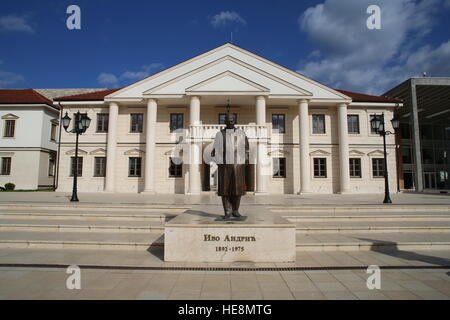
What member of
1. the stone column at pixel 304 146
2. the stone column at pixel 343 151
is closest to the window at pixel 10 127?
the stone column at pixel 304 146

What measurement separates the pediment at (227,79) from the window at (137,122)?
180 cm

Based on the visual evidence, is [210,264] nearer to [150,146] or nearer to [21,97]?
[150,146]

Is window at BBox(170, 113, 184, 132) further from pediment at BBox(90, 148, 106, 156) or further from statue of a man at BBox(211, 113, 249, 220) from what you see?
statue of a man at BBox(211, 113, 249, 220)

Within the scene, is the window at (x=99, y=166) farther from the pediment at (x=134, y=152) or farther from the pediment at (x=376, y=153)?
the pediment at (x=376, y=153)

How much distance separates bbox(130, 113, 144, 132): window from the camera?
79.1 feet

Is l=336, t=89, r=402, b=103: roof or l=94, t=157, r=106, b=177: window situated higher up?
l=336, t=89, r=402, b=103: roof

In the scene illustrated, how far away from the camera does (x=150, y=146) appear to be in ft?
72.3

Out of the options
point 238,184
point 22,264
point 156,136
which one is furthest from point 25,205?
point 156,136

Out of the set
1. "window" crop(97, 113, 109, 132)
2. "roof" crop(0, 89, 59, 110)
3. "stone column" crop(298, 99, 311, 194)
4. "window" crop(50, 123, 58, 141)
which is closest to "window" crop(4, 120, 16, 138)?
"roof" crop(0, 89, 59, 110)

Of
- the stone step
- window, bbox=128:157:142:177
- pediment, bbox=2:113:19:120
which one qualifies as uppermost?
pediment, bbox=2:113:19:120

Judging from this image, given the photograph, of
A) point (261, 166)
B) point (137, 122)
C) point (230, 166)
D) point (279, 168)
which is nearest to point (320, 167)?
point (279, 168)

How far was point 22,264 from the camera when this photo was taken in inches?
211

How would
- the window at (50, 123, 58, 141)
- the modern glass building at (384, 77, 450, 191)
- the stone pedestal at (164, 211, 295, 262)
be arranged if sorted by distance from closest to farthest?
the stone pedestal at (164, 211, 295, 262) → the window at (50, 123, 58, 141) → the modern glass building at (384, 77, 450, 191)

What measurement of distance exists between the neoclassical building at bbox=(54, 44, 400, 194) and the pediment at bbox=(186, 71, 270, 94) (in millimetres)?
109
